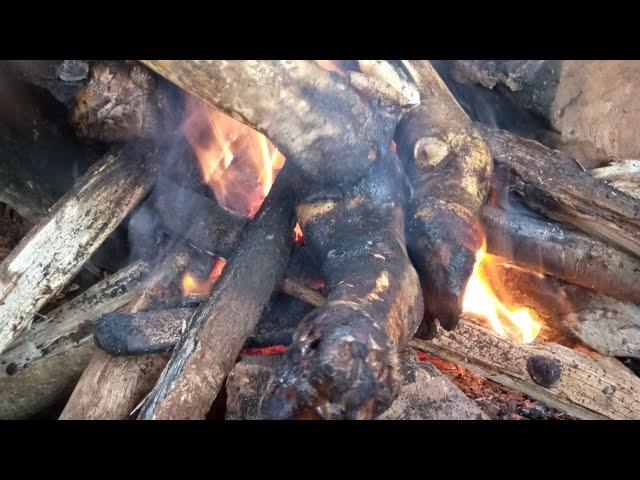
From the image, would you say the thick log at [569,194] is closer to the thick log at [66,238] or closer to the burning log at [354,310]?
the burning log at [354,310]

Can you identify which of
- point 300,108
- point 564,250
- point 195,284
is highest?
point 300,108

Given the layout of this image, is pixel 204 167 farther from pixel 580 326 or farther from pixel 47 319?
pixel 580 326

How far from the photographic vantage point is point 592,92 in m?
2.81

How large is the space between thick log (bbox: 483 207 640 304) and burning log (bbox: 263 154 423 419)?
62 cm

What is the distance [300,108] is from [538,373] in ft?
4.61

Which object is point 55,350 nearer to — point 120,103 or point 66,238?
point 66,238

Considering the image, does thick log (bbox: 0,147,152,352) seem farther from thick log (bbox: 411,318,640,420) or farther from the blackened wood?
thick log (bbox: 411,318,640,420)

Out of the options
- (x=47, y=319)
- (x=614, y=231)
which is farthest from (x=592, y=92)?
(x=47, y=319)

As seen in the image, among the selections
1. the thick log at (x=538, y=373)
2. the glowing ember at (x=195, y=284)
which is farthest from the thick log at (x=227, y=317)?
the thick log at (x=538, y=373)

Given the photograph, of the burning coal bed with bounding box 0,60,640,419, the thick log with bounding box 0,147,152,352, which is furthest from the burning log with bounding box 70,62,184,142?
the thick log with bounding box 0,147,152,352

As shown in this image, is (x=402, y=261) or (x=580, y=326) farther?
(x=580, y=326)

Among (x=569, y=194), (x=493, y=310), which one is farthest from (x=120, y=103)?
(x=569, y=194)

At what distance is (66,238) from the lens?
2.21m

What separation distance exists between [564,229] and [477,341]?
2.36ft
